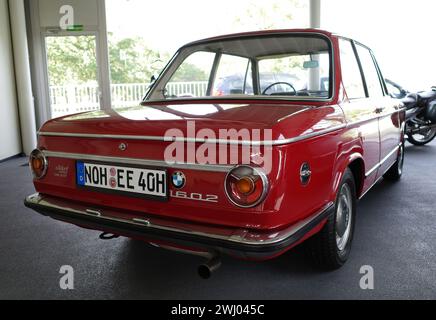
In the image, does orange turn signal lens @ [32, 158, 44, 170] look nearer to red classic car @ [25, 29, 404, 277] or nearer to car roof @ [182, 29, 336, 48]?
red classic car @ [25, 29, 404, 277]

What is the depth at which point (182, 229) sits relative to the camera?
1.86 m

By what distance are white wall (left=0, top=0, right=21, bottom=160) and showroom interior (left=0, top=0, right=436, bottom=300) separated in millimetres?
19

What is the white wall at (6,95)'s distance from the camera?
698cm

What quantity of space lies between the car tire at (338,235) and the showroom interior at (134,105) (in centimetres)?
10

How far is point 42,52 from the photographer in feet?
27.3

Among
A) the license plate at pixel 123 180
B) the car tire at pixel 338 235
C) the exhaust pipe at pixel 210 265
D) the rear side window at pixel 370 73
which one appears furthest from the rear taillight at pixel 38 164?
the rear side window at pixel 370 73

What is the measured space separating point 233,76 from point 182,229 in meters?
1.98

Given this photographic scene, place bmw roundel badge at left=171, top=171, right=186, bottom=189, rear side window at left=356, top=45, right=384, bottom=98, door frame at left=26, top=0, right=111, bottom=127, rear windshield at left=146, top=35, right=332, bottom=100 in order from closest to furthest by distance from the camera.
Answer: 1. bmw roundel badge at left=171, top=171, right=186, bottom=189
2. rear windshield at left=146, top=35, right=332, bottom=100
3. rear side window at left=356, top=45, right=384, bottom=98
4. door frame at left=26, top=0, right=111, bottom=127

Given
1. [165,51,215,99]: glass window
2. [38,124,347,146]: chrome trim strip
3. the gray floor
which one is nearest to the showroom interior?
the gray floor

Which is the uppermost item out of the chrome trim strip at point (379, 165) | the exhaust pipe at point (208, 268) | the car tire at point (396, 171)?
the chrome trim strip at point (379, 165)

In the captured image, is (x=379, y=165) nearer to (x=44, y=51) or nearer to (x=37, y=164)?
(x=37, y=164)

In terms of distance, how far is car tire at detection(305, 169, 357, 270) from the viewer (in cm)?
234

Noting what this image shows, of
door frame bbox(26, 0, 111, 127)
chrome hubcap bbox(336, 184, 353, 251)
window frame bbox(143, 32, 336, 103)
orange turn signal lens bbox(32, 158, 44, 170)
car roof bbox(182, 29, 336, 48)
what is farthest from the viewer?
door frame bbox(26, 0, 111, 127)

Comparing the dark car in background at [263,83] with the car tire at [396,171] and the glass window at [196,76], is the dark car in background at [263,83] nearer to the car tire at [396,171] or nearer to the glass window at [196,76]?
the glass window at [196,76]
